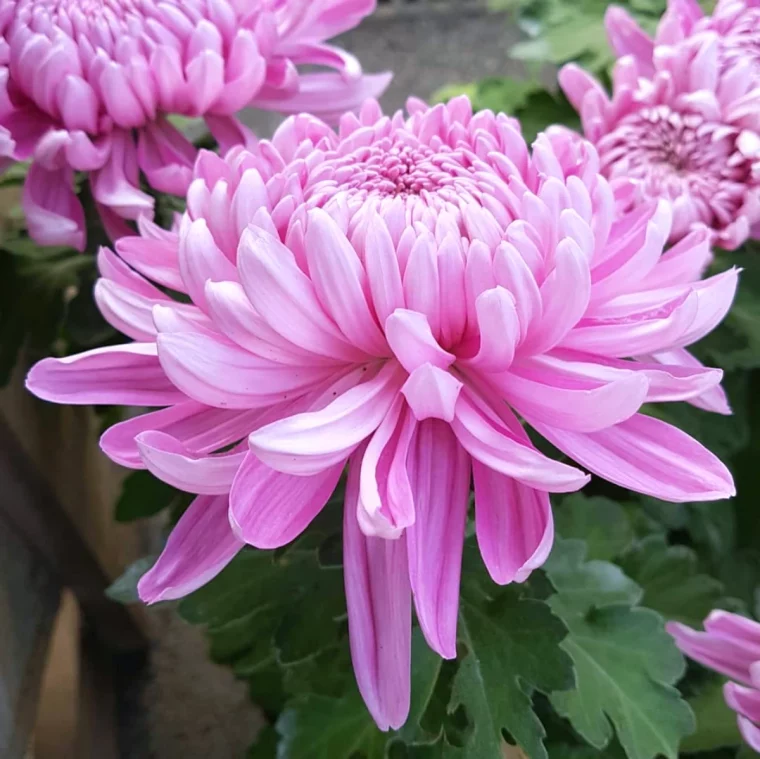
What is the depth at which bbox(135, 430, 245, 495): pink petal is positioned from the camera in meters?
0.31

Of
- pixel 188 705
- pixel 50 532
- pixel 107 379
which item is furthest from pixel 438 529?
pixel 188 705

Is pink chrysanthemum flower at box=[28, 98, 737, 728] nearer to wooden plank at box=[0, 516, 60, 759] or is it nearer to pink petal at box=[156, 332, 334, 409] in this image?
pink petal at box=[156, 332, 334, 409]

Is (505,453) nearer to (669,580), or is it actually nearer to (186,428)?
(186,428)

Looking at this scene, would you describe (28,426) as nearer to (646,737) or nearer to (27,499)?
(27,499)

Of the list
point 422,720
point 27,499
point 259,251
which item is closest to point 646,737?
point 422,720

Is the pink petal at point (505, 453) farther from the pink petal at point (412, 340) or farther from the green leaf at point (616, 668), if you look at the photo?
the green leaf at point (616, 668)

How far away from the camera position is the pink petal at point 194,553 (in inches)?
13.2

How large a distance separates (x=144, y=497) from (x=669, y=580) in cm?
46

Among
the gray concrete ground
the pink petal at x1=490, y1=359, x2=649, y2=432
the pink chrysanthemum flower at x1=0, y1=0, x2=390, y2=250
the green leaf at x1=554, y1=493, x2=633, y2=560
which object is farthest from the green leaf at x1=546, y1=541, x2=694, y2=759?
the gray concrete ground

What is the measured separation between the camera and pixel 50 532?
74cm

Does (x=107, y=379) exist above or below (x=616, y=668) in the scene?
above

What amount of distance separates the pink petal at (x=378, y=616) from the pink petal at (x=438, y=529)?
0.02m

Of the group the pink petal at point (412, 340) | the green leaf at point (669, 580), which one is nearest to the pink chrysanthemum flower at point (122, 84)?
the pink petal at point (412, 340)

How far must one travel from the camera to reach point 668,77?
53 centimetres
